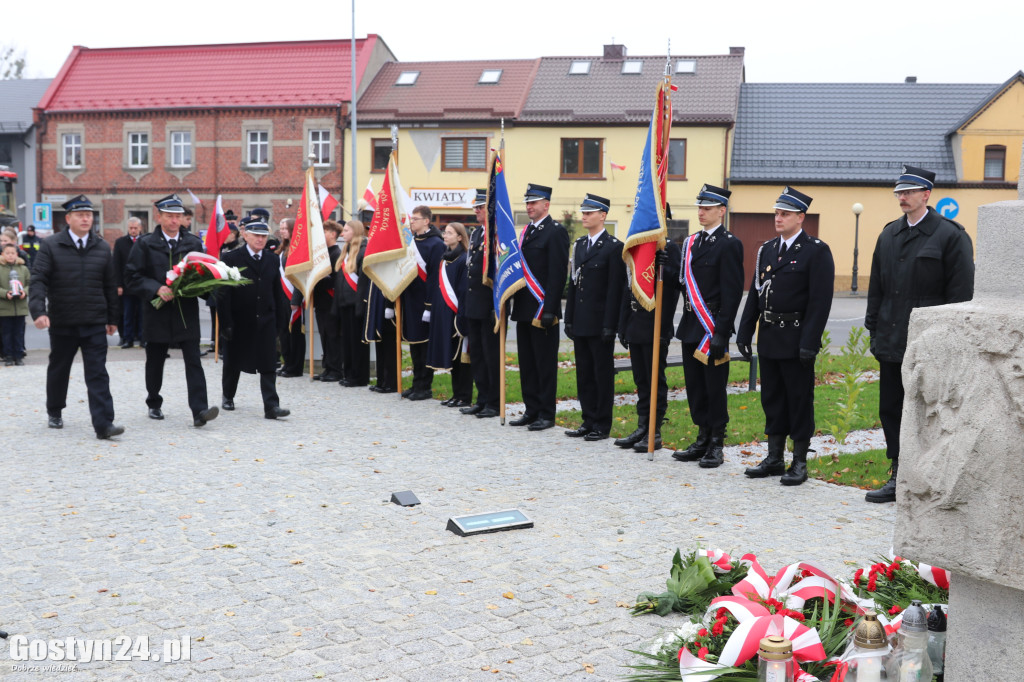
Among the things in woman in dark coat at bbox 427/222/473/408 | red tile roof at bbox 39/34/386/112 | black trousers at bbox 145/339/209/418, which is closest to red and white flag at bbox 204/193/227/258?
woman in dark coat at bbox 427/222/473/408

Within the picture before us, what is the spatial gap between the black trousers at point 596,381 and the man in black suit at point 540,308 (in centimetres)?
37

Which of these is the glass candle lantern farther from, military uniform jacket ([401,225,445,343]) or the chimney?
the chimney

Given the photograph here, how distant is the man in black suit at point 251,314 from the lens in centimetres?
1066

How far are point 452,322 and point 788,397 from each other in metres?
4.84

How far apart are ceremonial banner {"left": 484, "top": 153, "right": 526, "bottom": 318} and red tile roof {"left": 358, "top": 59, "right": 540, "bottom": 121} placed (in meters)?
27.7

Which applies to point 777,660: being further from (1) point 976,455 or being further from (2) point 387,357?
(2) point 387,357

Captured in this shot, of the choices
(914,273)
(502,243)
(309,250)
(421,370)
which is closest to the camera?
(914,273)

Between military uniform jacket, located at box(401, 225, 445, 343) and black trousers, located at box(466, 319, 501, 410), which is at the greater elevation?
military uniform jacket, located at box(401, 225, 445, 343)

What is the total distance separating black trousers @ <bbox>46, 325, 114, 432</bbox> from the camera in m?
9.21

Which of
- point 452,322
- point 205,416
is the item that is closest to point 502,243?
point 452,322

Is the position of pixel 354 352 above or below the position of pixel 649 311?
below

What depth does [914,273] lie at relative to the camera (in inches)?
275

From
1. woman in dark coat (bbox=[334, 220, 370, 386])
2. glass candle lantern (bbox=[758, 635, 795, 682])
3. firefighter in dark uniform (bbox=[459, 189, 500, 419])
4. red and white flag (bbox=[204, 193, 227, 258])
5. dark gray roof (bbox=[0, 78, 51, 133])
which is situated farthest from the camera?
dark gray roof (bbox=[0, 78, 51, 133])

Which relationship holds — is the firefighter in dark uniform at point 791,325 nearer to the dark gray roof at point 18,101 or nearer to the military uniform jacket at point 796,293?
the military uniform jacket at point 796,293
